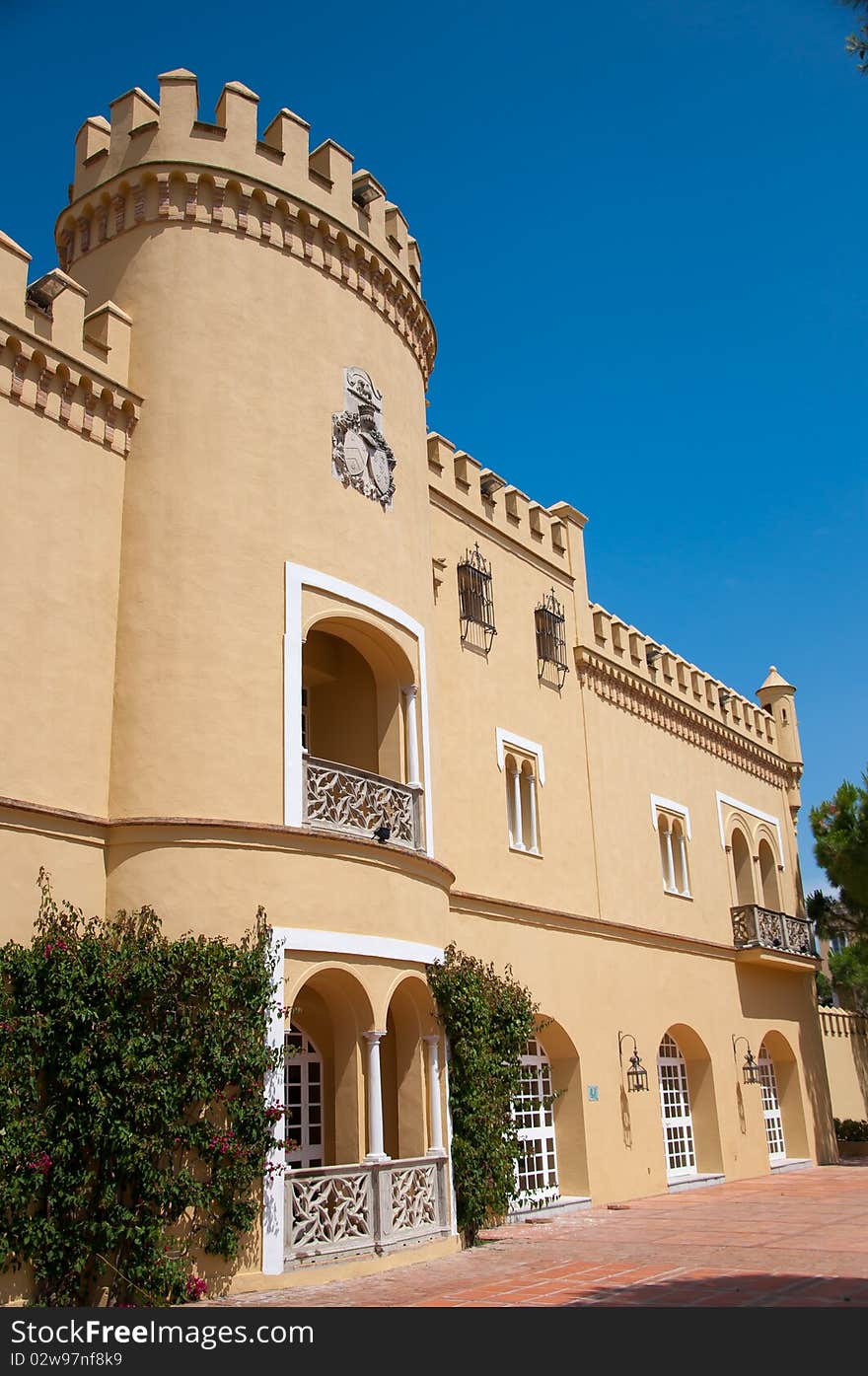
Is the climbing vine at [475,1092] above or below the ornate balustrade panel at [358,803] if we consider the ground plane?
below

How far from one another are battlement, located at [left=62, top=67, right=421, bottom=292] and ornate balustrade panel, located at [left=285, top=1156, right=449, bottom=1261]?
1135 cm

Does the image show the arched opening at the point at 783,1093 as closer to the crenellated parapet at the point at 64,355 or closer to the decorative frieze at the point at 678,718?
the decorative frieze at the point at 678,718

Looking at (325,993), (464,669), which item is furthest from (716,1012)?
(325,993)

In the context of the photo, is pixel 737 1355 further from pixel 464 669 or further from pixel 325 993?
pixel 464 669

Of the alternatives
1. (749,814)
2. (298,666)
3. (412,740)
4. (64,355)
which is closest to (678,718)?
(749,814)

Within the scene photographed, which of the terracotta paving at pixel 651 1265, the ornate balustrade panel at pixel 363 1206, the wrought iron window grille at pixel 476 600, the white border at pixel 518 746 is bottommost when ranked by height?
the terracotta paving at pixel 651 1265

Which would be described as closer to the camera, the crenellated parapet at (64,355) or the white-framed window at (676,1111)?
the crenellated parapet at (64,355)

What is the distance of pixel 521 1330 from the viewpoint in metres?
8.59

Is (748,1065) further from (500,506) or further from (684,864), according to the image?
(500,506)

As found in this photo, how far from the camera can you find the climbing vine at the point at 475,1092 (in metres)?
14.7

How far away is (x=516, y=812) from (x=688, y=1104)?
8224 mm

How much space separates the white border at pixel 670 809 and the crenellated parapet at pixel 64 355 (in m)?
13.8

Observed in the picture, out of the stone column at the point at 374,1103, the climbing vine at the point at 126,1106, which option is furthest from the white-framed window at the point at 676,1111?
the climbing vine at the point at 126,1106

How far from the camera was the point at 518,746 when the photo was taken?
1969cm
